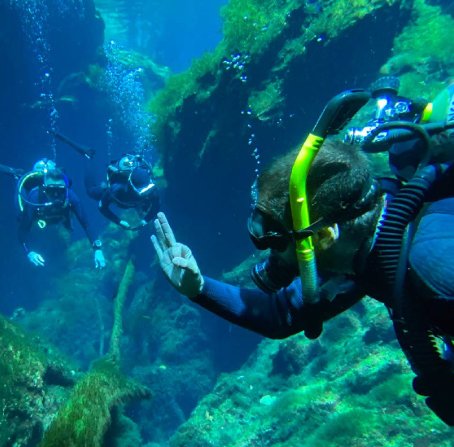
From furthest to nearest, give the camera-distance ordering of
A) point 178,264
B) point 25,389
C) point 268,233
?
point 25,389, point 178,264, point 268,233

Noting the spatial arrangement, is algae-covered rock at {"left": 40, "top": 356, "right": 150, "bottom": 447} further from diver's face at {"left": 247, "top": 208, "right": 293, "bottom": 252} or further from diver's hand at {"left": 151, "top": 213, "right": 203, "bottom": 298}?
diver's face at {"left": 247, "top": 208, "right": 293, "bottom": 252}

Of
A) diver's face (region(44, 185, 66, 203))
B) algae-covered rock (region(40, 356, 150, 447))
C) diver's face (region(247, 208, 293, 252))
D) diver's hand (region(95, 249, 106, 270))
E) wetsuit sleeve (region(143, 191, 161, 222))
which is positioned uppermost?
diver's face (region(44, 185, 66, 203))

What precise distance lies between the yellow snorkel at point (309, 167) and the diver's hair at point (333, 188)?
0.07 m

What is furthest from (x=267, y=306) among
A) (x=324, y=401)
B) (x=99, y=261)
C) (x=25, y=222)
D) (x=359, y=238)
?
(x=25, y=222)

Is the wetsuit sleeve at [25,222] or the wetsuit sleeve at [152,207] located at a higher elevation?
the wetsuit sleeve at [25,222]

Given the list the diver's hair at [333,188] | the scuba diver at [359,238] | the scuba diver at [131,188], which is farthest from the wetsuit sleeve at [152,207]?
the diver's hair at [333,188]

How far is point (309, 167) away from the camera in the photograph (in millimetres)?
1571

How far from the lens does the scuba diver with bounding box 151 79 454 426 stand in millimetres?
1418

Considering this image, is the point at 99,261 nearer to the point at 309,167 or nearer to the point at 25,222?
the point at 25,222

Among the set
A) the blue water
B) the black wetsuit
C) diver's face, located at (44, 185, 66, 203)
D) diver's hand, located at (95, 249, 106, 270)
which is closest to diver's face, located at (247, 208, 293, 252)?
diver's hand, located at (95, 249, 106, 270)

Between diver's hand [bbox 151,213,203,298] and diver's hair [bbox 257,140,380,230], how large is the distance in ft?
1.71

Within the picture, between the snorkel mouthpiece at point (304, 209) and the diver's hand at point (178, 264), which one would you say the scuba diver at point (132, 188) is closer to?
the diver's hand at point (178, 264)

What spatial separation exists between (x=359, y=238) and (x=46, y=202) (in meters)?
9.95

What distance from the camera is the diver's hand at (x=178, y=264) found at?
1946 millimetres
